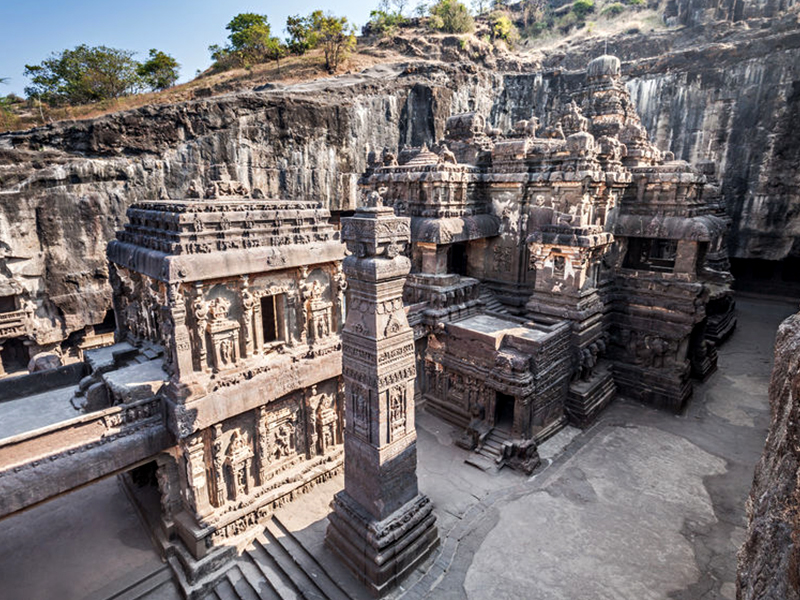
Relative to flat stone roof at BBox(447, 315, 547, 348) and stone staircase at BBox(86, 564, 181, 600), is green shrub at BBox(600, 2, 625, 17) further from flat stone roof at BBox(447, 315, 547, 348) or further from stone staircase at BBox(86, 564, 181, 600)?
stone staircase at BBox(86, 564, 181, 600)

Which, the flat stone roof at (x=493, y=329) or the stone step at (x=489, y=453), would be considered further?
the flat stone roof at (x=493, y=329)

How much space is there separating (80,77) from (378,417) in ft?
108

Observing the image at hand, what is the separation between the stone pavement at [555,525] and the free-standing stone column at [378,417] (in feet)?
2.28

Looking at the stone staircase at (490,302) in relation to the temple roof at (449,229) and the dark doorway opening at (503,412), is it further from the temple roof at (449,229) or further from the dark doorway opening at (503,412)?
the dark doorway opening at (503,412)

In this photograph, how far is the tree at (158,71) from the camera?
3177 cm

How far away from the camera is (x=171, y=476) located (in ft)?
27.7

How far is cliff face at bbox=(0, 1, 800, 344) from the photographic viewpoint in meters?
17.8

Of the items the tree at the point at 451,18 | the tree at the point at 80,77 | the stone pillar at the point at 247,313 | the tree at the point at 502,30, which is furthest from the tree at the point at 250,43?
the stone pillar at the point at 247,313

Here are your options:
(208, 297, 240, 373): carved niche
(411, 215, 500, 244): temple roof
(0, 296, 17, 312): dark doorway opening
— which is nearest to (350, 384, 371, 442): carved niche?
(208, 297, 240, 373): carved niche

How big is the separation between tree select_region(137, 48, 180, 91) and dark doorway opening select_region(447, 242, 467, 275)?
27980 millimetres

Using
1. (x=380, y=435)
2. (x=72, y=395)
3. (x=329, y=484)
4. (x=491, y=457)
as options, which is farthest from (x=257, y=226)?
(x=491, y=457)

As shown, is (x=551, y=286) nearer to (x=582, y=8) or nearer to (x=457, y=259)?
(x=457, y=259)

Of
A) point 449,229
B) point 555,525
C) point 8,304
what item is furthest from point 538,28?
point 555,525

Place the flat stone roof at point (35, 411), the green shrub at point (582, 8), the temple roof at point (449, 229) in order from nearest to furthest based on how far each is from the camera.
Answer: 1. the flat stone roof at point (35, 411)
2. the temple roof at point (449, 229)
3. the green shrub at point (582, 8)
